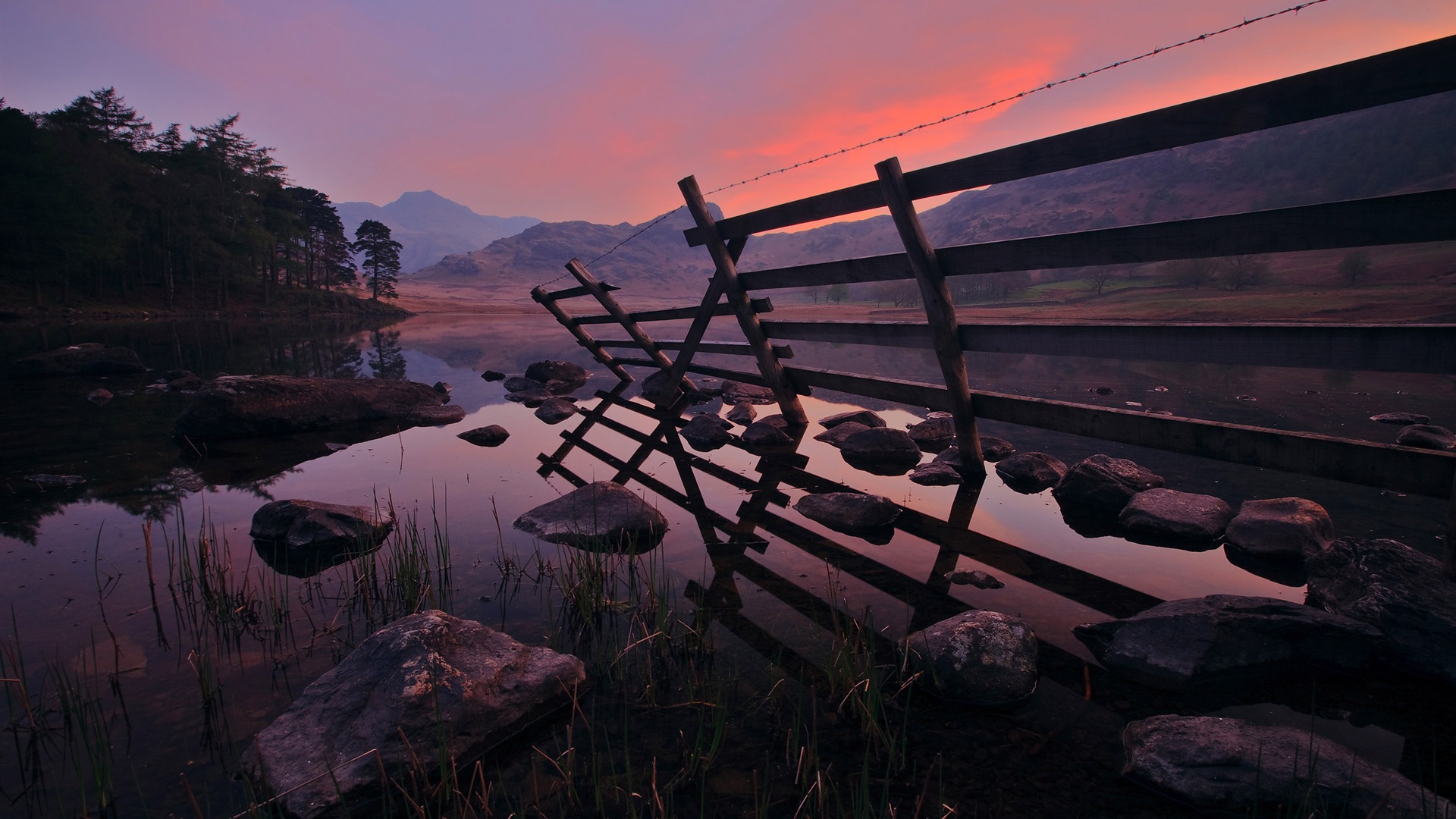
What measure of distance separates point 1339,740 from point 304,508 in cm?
597

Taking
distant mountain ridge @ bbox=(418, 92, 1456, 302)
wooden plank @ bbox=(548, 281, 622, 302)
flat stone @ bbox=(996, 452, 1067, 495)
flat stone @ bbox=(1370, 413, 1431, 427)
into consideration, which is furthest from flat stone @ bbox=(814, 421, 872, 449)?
distant mountain ridge @ bbox=(418, 92, 1456, 302)

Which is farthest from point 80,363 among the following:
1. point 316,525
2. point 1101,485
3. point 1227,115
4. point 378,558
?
point 1227,115

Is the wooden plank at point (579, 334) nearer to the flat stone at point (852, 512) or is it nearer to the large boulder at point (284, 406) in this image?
the large boulder at point (284, 406)

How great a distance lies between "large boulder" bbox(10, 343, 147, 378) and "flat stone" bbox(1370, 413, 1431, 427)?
1000 inches

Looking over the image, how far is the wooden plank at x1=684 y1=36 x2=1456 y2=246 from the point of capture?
3098 millimetres

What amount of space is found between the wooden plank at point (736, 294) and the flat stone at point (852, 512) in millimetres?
3034

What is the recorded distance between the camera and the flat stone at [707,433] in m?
7.98

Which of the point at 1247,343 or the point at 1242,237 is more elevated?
the point at 1242,237

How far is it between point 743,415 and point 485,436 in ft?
12.3

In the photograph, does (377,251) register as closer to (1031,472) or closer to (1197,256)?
(1031,472)

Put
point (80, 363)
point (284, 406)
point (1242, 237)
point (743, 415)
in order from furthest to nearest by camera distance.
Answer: point (80, 363)
point (743, 415)
point (284, 406)
point (1242, 237)

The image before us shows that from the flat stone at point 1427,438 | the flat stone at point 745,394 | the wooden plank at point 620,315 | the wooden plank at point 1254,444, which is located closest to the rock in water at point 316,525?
the wooden plank at point 1254,444

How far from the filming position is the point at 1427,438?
6.75 meters

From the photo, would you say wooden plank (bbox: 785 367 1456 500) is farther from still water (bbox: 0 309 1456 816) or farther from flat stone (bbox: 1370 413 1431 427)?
flat stone (bbox: 1370 413 1431 427)
